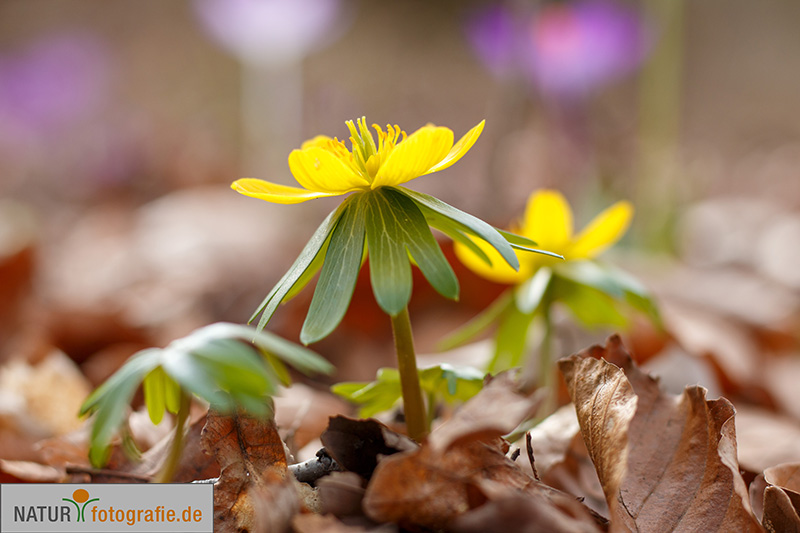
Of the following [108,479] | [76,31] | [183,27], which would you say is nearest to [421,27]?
[183,27]

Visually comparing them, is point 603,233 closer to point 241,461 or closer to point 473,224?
point 473,224

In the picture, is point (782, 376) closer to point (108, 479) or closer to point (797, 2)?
point (108, 479)

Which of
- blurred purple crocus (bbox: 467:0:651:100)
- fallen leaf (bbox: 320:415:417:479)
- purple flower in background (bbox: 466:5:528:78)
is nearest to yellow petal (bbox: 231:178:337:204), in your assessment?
fallen leaf (bbox: 320:415:417:479)

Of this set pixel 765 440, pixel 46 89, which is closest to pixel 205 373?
pixel 765 440

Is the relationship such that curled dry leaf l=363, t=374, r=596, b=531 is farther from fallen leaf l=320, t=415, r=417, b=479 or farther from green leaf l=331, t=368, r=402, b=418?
green leaf l=331, t=368, r=402, b=418

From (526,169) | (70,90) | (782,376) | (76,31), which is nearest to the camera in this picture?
(782,376)

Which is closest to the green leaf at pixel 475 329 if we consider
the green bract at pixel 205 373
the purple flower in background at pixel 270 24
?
the green bract at pixel 205 373

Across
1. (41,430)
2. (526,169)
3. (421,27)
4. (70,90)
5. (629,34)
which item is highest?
(421,27)
